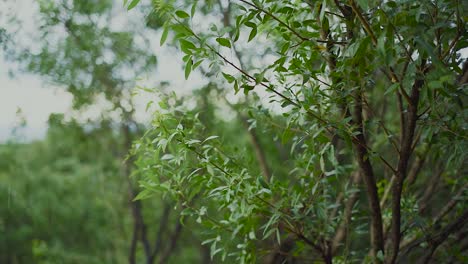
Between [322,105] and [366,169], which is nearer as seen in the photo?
[322,105]

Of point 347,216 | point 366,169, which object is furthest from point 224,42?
point 347,216

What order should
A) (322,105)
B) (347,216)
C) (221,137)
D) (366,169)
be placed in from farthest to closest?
(347,216)
(221,137)
(366,169)
(322,105)

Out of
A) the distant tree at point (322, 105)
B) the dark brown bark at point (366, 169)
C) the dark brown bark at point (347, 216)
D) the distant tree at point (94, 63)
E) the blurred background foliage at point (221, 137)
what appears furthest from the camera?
the distant tree at point (94, 63)

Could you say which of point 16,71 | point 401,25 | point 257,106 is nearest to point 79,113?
point 16,71

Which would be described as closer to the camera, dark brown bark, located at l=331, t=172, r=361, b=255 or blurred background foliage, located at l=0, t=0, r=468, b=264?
blurred background foliage, located at l=0, t=0, r=468, b=264

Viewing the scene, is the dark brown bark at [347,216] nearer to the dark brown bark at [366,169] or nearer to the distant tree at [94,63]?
the dark brown bark at [366,169]

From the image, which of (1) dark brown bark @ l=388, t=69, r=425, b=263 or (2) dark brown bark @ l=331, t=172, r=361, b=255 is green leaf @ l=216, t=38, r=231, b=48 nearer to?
(1) dark brown bark @ l=388, t=69, r=425, b=263

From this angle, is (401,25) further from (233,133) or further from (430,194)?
(233,133)

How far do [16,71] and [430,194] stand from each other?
6.25ft

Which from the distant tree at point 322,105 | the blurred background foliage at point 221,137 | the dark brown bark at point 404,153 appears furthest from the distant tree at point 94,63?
the dark brown bark at point 404,153

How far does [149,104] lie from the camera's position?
116 centimetres

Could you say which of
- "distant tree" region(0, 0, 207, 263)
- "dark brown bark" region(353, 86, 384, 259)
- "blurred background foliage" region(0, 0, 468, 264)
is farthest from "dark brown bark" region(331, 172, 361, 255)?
"distant tree" region(0, 0, 207, 263)

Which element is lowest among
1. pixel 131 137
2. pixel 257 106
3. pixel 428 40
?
pixel 428 40

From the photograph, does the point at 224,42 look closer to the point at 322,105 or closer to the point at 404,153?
the point at 322,105
